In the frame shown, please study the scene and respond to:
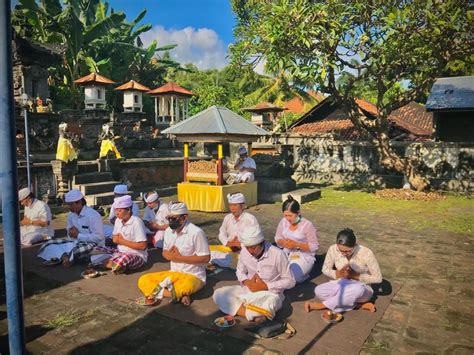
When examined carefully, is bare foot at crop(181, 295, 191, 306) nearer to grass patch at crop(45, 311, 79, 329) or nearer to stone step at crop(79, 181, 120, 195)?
grass patch at crop(45, 311, 79, 329)

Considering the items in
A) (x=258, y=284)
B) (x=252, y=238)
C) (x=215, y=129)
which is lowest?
(x=258, y=284)

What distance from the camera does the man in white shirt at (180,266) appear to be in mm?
5027

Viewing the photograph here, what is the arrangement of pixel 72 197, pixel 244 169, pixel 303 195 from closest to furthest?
1. pixel 72 197
2. pixel 244 169
3. pixel 303 195

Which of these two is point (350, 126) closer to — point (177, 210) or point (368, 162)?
point (368, 162)

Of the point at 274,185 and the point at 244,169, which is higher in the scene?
the point at 244,169

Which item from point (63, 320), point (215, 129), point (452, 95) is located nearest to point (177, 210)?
point (63, 320)

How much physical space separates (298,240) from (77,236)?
12.7ft

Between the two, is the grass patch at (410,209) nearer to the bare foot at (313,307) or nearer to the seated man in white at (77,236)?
the bare foot at (313,307)

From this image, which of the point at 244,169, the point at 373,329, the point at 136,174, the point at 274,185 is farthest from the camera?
the point at 274,185

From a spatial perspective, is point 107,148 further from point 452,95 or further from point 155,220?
point 452,95

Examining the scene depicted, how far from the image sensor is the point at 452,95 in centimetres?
1780

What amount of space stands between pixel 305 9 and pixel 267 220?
6.61m

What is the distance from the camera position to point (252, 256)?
4723 millimetres

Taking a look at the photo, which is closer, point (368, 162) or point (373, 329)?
point (373, 329)
